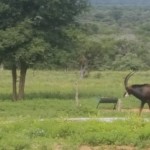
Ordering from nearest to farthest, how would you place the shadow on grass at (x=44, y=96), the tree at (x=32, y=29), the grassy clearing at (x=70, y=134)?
the grassy clearing at (x=70, y=134) < the tree at (x=32, y=29) < the shadow on grass at (x=44, y=96)

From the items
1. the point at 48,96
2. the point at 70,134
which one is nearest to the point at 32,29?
the point at 48,96

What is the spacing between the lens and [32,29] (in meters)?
32.4

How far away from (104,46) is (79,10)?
31.5 meters

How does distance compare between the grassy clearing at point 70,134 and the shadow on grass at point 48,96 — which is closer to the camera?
the grassy clearing at point 70,134

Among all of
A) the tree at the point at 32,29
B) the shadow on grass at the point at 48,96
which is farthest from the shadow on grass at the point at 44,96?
the tree at the point at 32,29

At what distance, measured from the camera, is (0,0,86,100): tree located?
31469 mm

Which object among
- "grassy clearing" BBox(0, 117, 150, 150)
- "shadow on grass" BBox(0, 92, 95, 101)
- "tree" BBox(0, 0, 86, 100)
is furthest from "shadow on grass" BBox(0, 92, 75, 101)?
"grassy clearing" BBox(0, 117, 150, 150)

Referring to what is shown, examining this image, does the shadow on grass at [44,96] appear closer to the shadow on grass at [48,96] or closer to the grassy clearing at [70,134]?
the shadow on grass at [48,96]

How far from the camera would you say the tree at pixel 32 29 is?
103 feet

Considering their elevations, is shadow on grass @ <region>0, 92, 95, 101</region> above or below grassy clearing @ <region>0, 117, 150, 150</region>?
below

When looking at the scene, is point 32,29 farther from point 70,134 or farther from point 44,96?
point 70,134

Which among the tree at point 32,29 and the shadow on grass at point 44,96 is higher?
the tree at point 32,29

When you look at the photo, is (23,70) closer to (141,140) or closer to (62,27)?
(62,27)

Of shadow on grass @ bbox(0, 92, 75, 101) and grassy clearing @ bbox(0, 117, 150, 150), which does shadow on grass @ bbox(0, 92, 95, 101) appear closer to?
shadow on grass @ bbox(0, 92, 75, 101)
